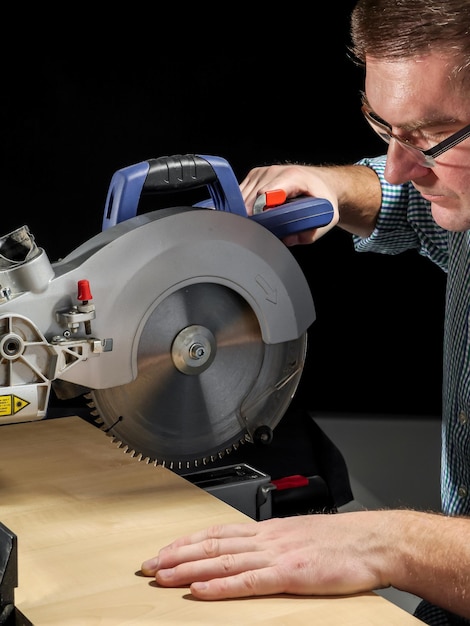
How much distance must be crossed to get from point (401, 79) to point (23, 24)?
2062 mm

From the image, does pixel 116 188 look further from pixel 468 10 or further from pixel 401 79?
pixel 468 10

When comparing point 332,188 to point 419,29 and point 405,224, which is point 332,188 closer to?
point 405,224

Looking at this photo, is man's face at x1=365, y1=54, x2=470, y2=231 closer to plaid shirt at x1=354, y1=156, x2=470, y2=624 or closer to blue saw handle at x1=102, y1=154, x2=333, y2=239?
blue saw handle at x1=102, y1=154, x2=333, y2=239

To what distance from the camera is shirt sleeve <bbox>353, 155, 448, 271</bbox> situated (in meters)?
2.48

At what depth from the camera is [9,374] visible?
166cm

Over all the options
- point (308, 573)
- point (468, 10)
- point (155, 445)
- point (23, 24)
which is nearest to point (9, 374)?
point (155, 445)

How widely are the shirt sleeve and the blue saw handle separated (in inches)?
22.5

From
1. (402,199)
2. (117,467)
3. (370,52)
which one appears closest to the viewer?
(370,52)

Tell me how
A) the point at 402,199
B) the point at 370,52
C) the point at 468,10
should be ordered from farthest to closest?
the point at 402,199 → the point at 370,52 → the point at 468,10

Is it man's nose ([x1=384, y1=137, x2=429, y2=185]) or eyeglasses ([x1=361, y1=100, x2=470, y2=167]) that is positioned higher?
eyeglasses ([x1=361, y1=100, x2=470, y2=167])

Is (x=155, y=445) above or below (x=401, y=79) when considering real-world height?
below

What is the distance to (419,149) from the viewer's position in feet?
5.72

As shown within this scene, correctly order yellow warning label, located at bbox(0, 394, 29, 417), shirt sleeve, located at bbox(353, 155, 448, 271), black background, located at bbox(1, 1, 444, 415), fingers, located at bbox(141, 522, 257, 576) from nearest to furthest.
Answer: fingers, located at bbox(141, 522, 257, 576)
yellow warning label, located at bbox(0, 394, 29, 417)
shirt sleeve, located at bbox(353, 155, 448, 271)
black background, located at bbox(1, 1, 444, 415)

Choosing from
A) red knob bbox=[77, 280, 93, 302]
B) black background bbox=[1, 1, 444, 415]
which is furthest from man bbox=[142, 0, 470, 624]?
black background bbox=[1, 1, 444, 415]
